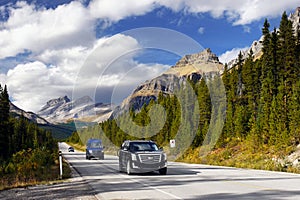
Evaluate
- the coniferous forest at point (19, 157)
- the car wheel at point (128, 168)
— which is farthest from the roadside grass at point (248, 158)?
the coniferous forest at point (19, 157)

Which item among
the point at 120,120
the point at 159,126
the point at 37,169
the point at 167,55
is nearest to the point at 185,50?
the point at 167,55

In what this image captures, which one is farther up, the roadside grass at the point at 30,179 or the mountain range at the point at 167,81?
the mountain range at the point at 167,81

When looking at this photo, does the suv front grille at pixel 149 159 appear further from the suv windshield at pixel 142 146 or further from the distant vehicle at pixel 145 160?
the suv windshield at pixel 142 146

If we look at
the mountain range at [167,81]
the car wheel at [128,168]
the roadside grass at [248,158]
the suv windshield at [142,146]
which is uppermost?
the mountain range at [167,81]

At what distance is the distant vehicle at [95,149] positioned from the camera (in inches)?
1759

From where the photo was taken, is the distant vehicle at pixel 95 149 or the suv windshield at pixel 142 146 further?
the distant vehicle at pixel 95 149

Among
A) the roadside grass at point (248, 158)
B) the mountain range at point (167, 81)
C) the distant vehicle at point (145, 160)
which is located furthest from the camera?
the mountain range at point (167, 81)

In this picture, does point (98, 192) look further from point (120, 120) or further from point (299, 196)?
point (120, 120)

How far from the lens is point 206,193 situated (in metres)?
10.8

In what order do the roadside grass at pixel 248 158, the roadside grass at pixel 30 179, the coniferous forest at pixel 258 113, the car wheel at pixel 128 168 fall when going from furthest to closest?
the coniferous forest at pixel 258 113 → the roadside grass at pixel 248 158 → the car wheel at pixel 128 168 → the roadside grass at pixel 30 179

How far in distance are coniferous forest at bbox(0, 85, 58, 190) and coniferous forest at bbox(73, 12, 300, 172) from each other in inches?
559

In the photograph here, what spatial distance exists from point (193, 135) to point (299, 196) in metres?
43.6

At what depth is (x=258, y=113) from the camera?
45219 mm

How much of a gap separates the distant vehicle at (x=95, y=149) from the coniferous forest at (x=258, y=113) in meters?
10.7
